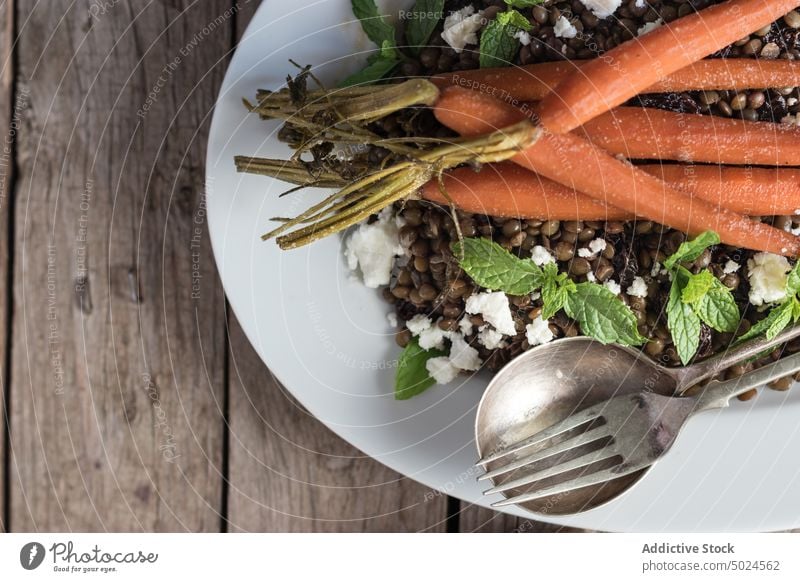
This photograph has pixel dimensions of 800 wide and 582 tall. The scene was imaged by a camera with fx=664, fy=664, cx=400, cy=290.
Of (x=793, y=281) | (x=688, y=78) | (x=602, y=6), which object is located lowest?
(x=793, y=281)

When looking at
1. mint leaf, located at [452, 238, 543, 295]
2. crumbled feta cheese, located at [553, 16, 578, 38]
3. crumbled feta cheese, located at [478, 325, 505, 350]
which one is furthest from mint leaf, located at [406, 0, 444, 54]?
crumbled feta cheese, located at [478, 325, 505, 350]

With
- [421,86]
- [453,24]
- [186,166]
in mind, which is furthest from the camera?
[186,166]

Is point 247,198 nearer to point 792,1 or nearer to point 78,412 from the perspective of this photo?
point 78,412

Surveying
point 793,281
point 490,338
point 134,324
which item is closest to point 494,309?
point 490,338

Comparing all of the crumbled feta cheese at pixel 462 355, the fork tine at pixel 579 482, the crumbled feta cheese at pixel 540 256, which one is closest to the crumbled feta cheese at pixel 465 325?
the crumbled feta cheese at pixel 462 355

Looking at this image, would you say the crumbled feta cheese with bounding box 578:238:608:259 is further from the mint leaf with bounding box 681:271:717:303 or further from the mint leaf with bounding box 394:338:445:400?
the mint leaf with bounding box 394:338:445:400

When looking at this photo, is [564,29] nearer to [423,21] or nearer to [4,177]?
[423,21]

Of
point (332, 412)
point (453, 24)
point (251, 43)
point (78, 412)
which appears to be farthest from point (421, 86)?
point (78, 412)
